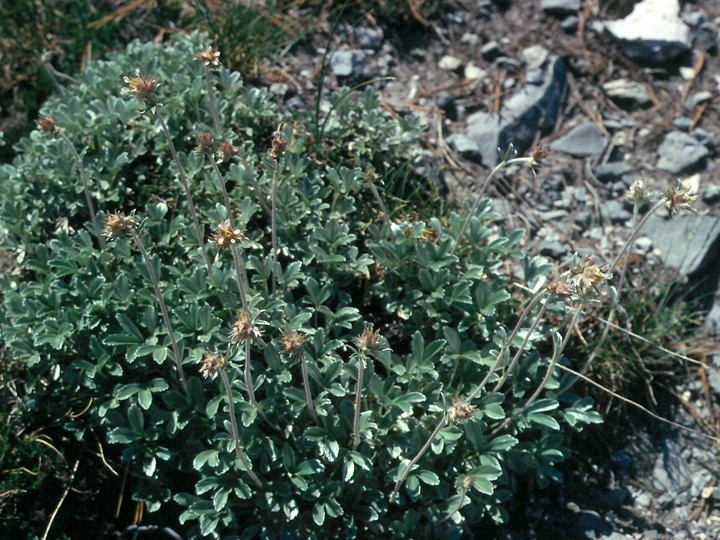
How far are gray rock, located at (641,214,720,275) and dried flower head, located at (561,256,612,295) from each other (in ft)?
5.64

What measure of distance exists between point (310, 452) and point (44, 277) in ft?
4.60

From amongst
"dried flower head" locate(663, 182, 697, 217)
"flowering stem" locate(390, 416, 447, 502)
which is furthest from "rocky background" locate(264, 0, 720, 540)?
"dried flower head" locate(663, 182, 697, 217)

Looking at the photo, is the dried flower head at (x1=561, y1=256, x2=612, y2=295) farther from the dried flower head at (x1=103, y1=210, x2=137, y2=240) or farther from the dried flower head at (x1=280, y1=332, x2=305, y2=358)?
the dried flower head at (x1=103, y1=210, x2=137, y2=240)

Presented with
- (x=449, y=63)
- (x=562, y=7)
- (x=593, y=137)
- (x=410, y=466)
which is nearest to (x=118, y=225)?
(x=410, y=466)

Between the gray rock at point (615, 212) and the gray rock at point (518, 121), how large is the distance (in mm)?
558

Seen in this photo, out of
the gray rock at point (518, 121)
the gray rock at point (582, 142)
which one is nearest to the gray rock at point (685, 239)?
the gray rock at point (582, 142)

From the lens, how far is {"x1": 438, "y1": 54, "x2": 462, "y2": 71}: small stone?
4.98m

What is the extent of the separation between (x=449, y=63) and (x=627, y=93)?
1043 mm

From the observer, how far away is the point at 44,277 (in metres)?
3.70

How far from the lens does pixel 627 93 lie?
4918 mm

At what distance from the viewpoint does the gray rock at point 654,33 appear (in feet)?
16.3

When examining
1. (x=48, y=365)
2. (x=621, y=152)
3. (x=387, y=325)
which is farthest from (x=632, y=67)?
(x=48, y=365)

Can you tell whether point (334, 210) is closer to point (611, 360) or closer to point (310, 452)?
point (310, 452)

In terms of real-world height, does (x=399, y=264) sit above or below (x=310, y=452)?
above
